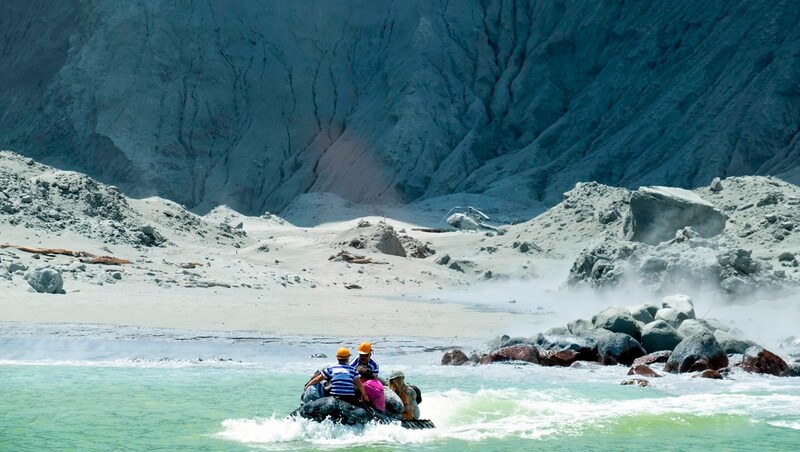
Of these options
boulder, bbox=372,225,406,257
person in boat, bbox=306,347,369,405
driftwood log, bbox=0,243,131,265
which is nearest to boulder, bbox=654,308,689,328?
person in boat, bbox=306,347,369,405

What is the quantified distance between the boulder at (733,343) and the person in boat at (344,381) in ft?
29.3

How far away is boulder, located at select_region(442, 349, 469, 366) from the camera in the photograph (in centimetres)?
1903

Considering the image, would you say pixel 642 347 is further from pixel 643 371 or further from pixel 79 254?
pixel 79 254

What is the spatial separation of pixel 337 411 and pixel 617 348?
8214 mm

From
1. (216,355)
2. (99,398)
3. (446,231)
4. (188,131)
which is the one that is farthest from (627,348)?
(188,131)

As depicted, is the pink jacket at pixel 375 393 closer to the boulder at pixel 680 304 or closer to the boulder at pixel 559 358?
the boulder at pixel 559 358

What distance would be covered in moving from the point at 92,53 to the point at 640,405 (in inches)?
2693

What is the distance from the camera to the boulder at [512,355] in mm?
19234

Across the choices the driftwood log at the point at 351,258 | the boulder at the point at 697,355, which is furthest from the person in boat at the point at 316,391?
the driftwood log at the point at 351,258

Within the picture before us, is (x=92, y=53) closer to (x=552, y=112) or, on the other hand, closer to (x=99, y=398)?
(x=552, y=112)

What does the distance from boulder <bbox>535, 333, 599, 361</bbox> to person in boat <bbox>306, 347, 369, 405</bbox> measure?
7.54 m

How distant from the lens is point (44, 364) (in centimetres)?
1772

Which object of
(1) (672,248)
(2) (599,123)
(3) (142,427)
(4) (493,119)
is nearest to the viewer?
(3) (142,427)

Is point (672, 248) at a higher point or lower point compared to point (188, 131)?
lower
